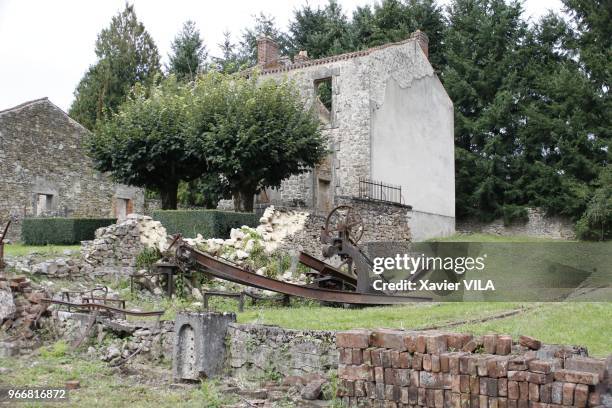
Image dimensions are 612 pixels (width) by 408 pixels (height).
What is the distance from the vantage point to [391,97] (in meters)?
23.4

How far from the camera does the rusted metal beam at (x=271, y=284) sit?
10922 mm

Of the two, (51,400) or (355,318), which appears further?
(355,318)

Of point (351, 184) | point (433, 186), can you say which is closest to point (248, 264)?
point (351, 184)

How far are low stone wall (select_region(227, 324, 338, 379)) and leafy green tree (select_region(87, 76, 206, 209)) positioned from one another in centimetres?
1187

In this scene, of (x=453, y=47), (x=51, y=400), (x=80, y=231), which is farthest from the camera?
(x=453, y=47)

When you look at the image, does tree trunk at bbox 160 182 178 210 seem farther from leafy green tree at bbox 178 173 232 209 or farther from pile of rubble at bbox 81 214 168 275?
pile of rubble at bbox 81 214 168 275

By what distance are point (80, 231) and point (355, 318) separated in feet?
35.0

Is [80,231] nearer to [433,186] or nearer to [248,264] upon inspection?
[248,264]

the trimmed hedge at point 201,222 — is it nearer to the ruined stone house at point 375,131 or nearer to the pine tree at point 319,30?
the ruined stone house at point 375,131

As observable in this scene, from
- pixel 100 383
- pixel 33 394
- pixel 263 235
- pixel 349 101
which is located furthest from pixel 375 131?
pixel 33 394

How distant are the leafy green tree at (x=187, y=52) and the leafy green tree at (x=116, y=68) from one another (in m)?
1.26

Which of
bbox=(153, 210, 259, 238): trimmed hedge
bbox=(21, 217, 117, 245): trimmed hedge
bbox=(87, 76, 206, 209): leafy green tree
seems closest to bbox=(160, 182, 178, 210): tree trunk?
bbox=(87, 76, 206, 209): leafy green tree

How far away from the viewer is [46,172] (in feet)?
71.4

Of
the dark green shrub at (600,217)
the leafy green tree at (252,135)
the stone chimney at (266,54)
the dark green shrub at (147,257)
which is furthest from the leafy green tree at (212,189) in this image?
the dark green shrub at (600,217)
